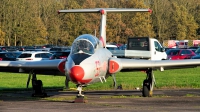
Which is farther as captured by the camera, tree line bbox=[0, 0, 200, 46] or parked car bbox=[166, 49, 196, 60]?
tree line bbox=[0, 0, 200, 46]

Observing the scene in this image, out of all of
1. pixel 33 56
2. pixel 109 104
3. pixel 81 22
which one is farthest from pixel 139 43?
pixel 81 22

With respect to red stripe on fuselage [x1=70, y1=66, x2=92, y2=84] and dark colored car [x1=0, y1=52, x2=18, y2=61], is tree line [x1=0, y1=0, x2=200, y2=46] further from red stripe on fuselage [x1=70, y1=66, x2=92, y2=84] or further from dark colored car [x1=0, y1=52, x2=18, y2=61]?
red stripe on fuselage [x1=70, y1=66, x2=92, y2=84]

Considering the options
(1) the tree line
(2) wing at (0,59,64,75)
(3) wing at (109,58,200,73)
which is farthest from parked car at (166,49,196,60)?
(2) wing at (0,59,64,75)

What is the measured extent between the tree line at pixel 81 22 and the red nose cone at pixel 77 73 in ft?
251

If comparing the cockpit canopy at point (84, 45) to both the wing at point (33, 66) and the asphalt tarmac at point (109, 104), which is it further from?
the asphalt tarmac at point (109, 104)

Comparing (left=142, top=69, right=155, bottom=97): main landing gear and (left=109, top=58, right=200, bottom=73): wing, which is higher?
(left=109, top=58, right=200, bottom=73): wing

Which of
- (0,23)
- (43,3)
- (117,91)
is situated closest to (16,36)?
(0,23)

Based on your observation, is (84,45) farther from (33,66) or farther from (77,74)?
(33,66)

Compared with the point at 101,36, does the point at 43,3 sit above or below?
above

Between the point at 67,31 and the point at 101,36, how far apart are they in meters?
77.6

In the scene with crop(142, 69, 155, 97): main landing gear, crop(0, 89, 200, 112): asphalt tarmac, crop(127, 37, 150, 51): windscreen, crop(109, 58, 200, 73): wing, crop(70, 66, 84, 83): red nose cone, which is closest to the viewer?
crop(0, 89, 200, 112): asphalt tarmac

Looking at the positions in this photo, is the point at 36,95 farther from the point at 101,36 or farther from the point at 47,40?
the point at 47,40

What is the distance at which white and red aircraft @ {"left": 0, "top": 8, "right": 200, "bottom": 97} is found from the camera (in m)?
17.6

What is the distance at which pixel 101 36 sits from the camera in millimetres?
23672
